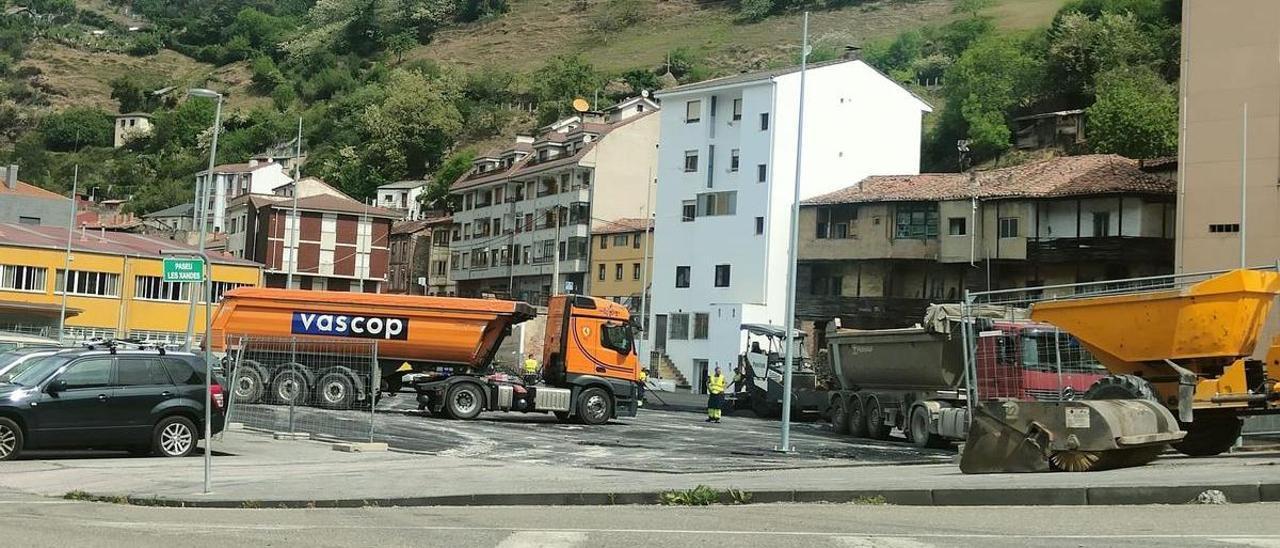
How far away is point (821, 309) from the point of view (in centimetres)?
6994

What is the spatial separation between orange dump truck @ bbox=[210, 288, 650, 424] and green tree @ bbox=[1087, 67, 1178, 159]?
49.6 m

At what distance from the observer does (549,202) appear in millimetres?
91000

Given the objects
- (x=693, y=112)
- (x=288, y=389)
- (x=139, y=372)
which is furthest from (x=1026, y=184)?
(x=139, y=372)

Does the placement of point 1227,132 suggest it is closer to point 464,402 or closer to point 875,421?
point 875,421

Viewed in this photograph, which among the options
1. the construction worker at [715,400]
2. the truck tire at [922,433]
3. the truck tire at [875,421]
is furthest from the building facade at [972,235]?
the truck tire at [922,433]

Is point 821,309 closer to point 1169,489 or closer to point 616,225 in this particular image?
point 616,225

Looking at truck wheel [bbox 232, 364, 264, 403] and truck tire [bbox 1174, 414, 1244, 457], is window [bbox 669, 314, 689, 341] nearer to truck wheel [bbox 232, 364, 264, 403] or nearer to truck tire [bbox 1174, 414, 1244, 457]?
truck wheel [bbox 232, 364, 264, 403]

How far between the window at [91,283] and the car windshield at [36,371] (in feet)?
181

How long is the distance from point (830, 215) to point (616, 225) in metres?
19.3

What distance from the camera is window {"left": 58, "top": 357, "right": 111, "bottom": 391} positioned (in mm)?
22000

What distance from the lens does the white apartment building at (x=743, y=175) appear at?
7281 centimetres

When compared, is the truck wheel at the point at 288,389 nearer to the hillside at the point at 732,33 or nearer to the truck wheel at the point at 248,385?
the truck wheel at the point at 248,385

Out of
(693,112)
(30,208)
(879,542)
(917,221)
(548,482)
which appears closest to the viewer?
(879,542)

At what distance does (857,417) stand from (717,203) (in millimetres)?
40851
